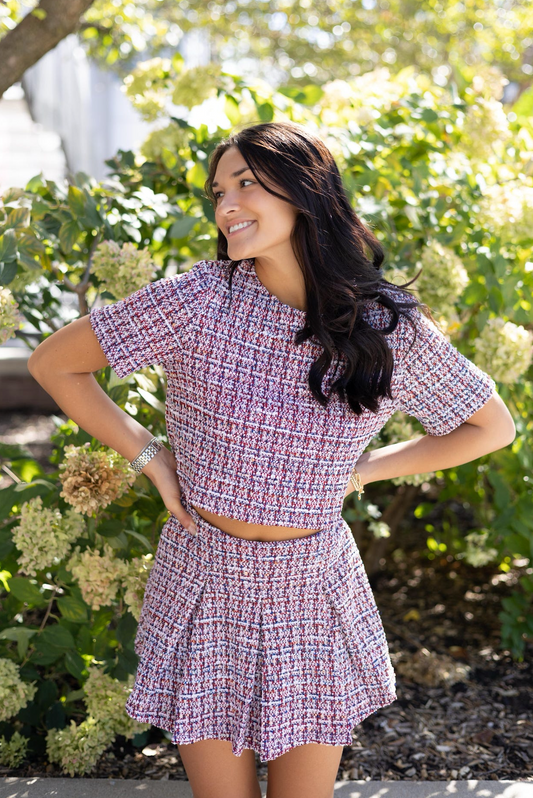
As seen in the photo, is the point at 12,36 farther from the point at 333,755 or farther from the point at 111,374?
the point at 333,755

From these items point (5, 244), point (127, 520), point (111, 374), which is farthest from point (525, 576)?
point (5, 244)

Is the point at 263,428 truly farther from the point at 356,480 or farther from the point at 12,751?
the point at 12,751

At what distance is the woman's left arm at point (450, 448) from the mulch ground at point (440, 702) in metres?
1.03

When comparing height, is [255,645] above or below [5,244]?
below

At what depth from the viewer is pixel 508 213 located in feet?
8.50

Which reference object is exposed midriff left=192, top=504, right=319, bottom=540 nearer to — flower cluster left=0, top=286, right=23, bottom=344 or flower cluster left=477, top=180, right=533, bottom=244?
flower cluster left=0, top=286, right=23, bottom=344

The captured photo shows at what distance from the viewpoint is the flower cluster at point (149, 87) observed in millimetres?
2822

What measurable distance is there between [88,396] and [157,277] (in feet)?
2.45

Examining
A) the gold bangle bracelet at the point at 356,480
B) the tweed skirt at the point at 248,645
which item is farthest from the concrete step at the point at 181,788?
the gold bangle bracelet at the point at 356,480

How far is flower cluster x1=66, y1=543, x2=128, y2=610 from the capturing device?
2113 mm

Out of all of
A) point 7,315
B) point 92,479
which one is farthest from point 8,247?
point 92,479

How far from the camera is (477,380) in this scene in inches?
70.6

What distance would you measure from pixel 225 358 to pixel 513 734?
173 centimetres

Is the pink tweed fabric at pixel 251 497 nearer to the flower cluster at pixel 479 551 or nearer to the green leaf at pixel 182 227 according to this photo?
the green leaf at pixel 182 227
